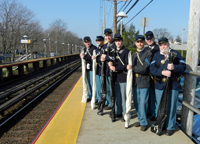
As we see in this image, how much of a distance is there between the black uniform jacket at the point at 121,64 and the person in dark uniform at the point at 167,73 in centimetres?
64

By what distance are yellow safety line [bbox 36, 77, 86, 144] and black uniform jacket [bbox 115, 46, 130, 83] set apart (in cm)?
140

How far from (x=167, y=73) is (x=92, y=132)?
1813 millimetres

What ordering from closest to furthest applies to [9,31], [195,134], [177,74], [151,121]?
1. [177,74]
2. [195,134]
3. [151,121]
4. [9,31]

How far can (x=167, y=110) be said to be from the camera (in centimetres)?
330

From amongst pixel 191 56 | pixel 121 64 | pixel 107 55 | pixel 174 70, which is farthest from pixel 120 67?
pixel 191 56

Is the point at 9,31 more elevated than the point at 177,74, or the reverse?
the point at 9,31

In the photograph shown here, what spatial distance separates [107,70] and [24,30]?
27537 millimetres

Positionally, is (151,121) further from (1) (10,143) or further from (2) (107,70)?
(1) (10,143)

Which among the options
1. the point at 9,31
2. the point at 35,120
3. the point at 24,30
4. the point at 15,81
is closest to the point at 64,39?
the point at 24,30

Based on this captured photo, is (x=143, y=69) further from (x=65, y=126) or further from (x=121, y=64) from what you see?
(x=65, y=126)

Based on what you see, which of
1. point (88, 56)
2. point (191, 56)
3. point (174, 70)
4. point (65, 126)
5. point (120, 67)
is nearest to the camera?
point (174, 70)

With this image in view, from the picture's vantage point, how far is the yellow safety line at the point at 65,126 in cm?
331

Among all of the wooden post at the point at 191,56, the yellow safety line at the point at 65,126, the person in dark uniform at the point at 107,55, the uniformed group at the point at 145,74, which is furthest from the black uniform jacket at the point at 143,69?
the yellow safety line at the point at 65,126

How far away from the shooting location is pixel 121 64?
3.79m
